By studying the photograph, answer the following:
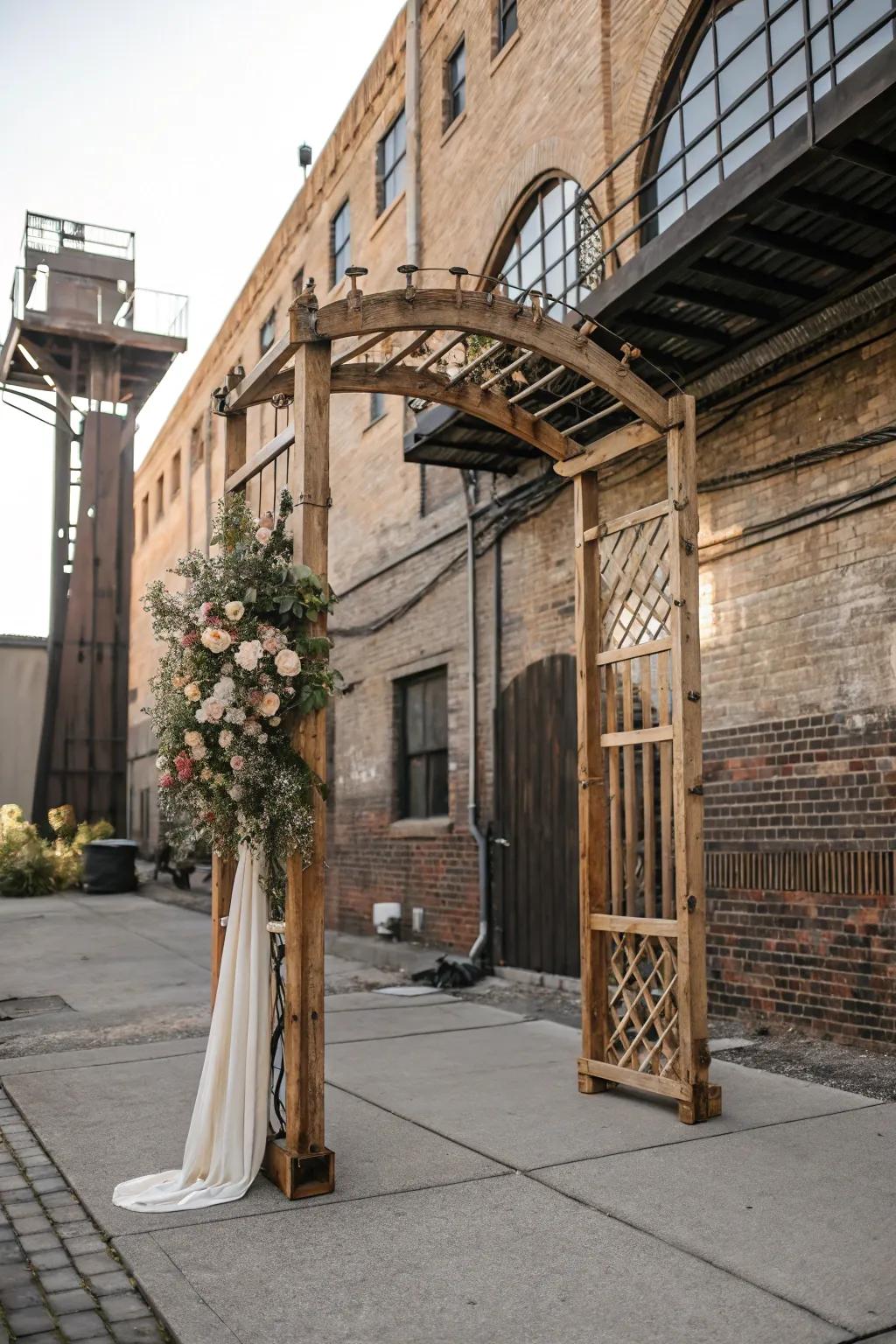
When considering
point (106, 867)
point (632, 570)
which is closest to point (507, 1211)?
point (632, 570)

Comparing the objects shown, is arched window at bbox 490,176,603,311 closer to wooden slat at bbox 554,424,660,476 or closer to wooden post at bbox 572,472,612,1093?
wooden slat at bbox 554,424,660,476

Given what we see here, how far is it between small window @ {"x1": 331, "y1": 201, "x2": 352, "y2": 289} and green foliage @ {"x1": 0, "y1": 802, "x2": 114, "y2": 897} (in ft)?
33.2

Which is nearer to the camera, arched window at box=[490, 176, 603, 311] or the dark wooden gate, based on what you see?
arched window at box=[490, 176, 603, 311]

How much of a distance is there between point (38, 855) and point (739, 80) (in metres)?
15.3

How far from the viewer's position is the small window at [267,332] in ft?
58.8

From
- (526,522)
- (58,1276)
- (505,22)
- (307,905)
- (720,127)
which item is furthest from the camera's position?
(505,22)

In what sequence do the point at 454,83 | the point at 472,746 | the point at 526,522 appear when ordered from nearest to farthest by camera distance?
the point at 526,522, the point at 472,746, the point at 454,83

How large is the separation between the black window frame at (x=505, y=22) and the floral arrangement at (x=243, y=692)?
867 centimetres

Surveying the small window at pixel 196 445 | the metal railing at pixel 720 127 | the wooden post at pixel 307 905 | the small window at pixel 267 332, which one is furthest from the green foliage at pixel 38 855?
the wooden post at pixel 307 905

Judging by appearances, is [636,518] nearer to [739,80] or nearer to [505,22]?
[739,80]

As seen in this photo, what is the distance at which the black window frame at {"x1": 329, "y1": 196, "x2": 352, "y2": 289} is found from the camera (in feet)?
50.3

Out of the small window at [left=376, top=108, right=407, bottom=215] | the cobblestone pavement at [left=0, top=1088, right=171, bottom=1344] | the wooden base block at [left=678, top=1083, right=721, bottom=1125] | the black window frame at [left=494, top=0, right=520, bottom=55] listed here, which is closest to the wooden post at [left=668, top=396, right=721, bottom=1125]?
the wooden base block at [left=678, top=1083, right=721, bottom=1125]

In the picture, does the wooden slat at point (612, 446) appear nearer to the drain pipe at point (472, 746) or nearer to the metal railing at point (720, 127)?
the metal railing at point (720, 127)

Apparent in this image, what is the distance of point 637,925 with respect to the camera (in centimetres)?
571
